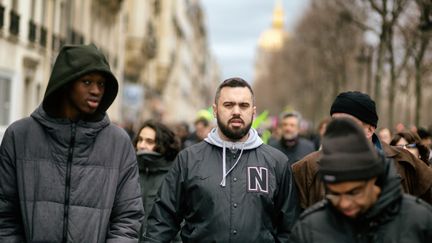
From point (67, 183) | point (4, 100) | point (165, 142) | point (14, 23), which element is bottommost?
point (4, 100)

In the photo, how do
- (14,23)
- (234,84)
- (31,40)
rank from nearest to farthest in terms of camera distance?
1. (234,84)
2. (14,23)
3. (31,40)

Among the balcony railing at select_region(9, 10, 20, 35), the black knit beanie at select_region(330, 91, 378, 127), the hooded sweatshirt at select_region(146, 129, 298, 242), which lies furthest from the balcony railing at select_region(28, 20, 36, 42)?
the black knit beanie at select_region(330, 91, 378, 127)

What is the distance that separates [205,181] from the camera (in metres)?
5.12

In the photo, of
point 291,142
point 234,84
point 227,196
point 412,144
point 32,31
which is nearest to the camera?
point 227,196

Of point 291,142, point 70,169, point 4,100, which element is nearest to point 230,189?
point 70,169

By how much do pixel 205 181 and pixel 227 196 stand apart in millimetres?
162

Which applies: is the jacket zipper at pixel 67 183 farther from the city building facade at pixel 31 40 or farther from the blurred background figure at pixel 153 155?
the city building facade at pixel 31 40

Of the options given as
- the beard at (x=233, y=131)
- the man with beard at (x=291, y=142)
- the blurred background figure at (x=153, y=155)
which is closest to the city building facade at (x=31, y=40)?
the man with beard at (x=291, y=142)

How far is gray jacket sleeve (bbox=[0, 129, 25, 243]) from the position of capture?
447cm

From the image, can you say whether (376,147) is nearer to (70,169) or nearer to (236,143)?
(236,143)

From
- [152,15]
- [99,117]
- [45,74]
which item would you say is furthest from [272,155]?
[152,15]

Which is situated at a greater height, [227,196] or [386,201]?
[386,201]

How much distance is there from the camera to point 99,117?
4.68 meters

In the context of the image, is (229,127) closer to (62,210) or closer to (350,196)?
(62,210)
